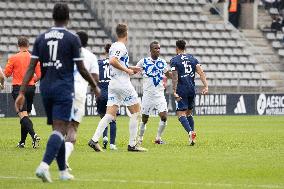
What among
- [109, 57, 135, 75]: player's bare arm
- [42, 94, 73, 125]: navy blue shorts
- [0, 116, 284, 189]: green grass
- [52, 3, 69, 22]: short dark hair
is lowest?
[0, 116, 284, 189]: green grass

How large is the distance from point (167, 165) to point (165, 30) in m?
30.9

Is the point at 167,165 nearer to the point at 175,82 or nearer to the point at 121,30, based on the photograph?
the point at 121,30

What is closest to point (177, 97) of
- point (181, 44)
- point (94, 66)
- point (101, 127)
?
point (181, 44)

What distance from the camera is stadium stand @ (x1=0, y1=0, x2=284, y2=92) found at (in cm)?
3912

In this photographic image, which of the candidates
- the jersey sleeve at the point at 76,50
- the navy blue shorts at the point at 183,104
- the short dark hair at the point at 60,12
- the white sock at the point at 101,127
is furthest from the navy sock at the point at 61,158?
the navy blue shorts at the point at 183,104

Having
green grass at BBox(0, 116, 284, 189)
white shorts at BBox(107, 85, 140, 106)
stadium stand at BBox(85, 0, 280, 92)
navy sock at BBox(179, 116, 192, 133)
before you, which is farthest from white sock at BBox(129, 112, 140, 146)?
stadium stand at BBox(85, 0, 280, 92)

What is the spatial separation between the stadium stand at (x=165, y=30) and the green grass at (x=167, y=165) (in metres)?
16.6

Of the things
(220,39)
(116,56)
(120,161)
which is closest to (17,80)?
(116,56)

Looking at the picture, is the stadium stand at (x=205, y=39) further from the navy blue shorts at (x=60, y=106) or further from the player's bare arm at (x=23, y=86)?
the navy blue shorts at (x=60, y=106)

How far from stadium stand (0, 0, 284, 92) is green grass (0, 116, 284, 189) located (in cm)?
1657

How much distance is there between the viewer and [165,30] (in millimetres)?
45000

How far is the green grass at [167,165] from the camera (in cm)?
1188

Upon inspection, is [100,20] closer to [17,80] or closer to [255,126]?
[255,126]

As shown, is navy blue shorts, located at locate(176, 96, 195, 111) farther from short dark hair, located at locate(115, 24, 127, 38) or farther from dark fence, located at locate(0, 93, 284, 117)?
dark fence, located at locate(0, 93, 284, 117)
